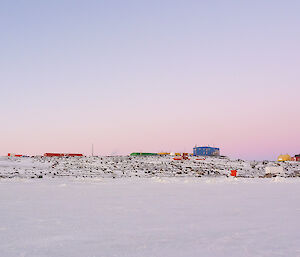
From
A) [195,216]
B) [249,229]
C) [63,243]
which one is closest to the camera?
[63,243]

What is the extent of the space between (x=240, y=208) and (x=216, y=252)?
→ 4885 millimetres

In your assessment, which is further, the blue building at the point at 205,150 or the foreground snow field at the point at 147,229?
the blue building at the point at 205,150

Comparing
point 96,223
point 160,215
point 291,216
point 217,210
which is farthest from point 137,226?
point 291,216

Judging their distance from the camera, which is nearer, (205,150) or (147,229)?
(147,229)

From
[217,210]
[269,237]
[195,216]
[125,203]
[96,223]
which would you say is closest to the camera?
[269,237]

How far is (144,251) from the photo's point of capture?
5062 mm

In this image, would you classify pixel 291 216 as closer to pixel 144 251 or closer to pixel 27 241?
pixel 144 251

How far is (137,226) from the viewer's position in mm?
6914

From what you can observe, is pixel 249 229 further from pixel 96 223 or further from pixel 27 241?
pixel 27 241

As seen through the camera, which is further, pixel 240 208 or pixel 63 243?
pixel 240 208

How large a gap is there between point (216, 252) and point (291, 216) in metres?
4.02

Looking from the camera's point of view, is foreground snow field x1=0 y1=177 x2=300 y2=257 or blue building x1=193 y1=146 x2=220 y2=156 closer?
foreground snow field x1=0 y1=177 x2=300 y2=257

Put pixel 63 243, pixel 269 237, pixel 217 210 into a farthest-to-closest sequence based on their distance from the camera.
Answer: pixel 217 210
pixel 269 237
pixel 63 243

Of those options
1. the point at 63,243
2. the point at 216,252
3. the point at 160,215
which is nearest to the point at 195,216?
the point at 160,215
